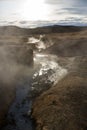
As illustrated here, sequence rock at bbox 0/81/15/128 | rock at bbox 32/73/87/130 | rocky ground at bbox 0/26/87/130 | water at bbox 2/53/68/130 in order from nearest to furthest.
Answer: rock at bbox 32/73/87/130 → rocky ground at bbox 0/26/87/130 → water at bbox 2/53/68/130 → rock at bbox 0/81/15/128

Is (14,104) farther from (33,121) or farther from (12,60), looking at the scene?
(12,60)


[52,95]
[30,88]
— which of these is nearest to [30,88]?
[30,88]

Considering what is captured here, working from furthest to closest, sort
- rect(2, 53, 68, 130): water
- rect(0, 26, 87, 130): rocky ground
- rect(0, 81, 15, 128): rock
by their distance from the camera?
rect(0, 81, 15, 128): rock
rect(2, 53, 68, 130): water
rect(0, 26, 87, 130): rocky ground

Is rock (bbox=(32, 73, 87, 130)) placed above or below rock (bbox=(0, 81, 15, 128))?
above

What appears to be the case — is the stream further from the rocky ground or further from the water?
the rocky ground

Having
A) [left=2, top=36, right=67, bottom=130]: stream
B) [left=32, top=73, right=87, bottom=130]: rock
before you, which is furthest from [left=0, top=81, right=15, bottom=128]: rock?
[left=32, top=73, right=87, bottom=130]: rock

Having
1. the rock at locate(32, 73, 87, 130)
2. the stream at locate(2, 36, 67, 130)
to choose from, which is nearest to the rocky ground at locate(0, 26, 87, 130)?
the rock at locate(32, 73, 87, 130)

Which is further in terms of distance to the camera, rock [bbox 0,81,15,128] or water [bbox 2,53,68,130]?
rock [bbox 0,81,15,128]

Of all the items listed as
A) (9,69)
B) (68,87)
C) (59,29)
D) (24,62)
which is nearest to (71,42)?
(24,62)

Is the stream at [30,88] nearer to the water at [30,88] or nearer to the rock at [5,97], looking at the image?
the water at [30,88]

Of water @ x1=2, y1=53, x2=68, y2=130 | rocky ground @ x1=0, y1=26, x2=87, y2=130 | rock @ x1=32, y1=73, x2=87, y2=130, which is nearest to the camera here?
rock @ x1=32, y1=73, x2=87, y2=130

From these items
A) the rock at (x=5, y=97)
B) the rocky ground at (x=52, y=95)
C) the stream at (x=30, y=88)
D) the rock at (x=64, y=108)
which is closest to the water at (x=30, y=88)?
the stream at (x=30, y=88)
